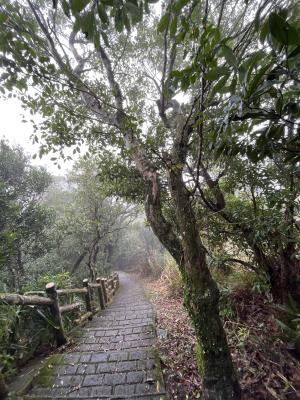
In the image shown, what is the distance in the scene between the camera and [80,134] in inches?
117

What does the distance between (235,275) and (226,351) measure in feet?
4.88

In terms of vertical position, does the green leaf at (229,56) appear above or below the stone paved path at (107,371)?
above

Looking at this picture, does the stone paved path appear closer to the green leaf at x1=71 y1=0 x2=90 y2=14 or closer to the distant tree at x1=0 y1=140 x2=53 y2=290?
the green leaf at x1=71 y1=0 x2=90 y2=14

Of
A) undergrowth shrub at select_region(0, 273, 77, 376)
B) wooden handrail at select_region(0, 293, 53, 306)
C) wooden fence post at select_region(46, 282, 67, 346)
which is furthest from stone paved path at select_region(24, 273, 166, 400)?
wooden handrail at select_region(0, 293, 53, 306)

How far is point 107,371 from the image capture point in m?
2.28

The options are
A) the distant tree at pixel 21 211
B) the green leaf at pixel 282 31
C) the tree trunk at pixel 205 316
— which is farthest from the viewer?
the distant tree at pixel 21 211

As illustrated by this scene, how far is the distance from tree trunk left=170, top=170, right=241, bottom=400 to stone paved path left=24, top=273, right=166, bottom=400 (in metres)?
0.52

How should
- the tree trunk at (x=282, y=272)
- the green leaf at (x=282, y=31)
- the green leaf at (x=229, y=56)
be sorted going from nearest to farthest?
the green leaf at (x=282, y=31)
the green leaf at (x=229, y=56)
the tree trunk at (x=282, y=272)

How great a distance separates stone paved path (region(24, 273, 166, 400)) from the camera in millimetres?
1986

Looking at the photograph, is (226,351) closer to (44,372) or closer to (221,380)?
(221,380)

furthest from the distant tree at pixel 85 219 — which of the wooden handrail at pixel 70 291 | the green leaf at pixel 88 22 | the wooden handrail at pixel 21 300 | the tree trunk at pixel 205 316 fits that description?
the green leaf at pixel 88 22

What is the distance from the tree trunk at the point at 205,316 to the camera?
5.55 ft

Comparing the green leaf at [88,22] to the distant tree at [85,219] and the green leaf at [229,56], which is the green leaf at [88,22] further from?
the distant tree at [85,219]

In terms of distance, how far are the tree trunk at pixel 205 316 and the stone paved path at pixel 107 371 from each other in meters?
0.52
